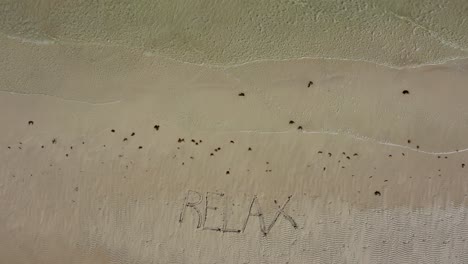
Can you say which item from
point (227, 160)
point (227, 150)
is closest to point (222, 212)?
point (227, 160)

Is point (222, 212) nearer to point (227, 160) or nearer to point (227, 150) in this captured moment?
point (227, 160)

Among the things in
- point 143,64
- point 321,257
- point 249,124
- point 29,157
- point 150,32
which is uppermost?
point 150,32

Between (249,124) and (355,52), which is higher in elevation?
(355,52)

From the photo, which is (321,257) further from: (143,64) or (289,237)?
(143,64)

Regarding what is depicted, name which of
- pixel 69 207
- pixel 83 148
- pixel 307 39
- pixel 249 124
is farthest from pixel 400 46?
pixel 69 207
